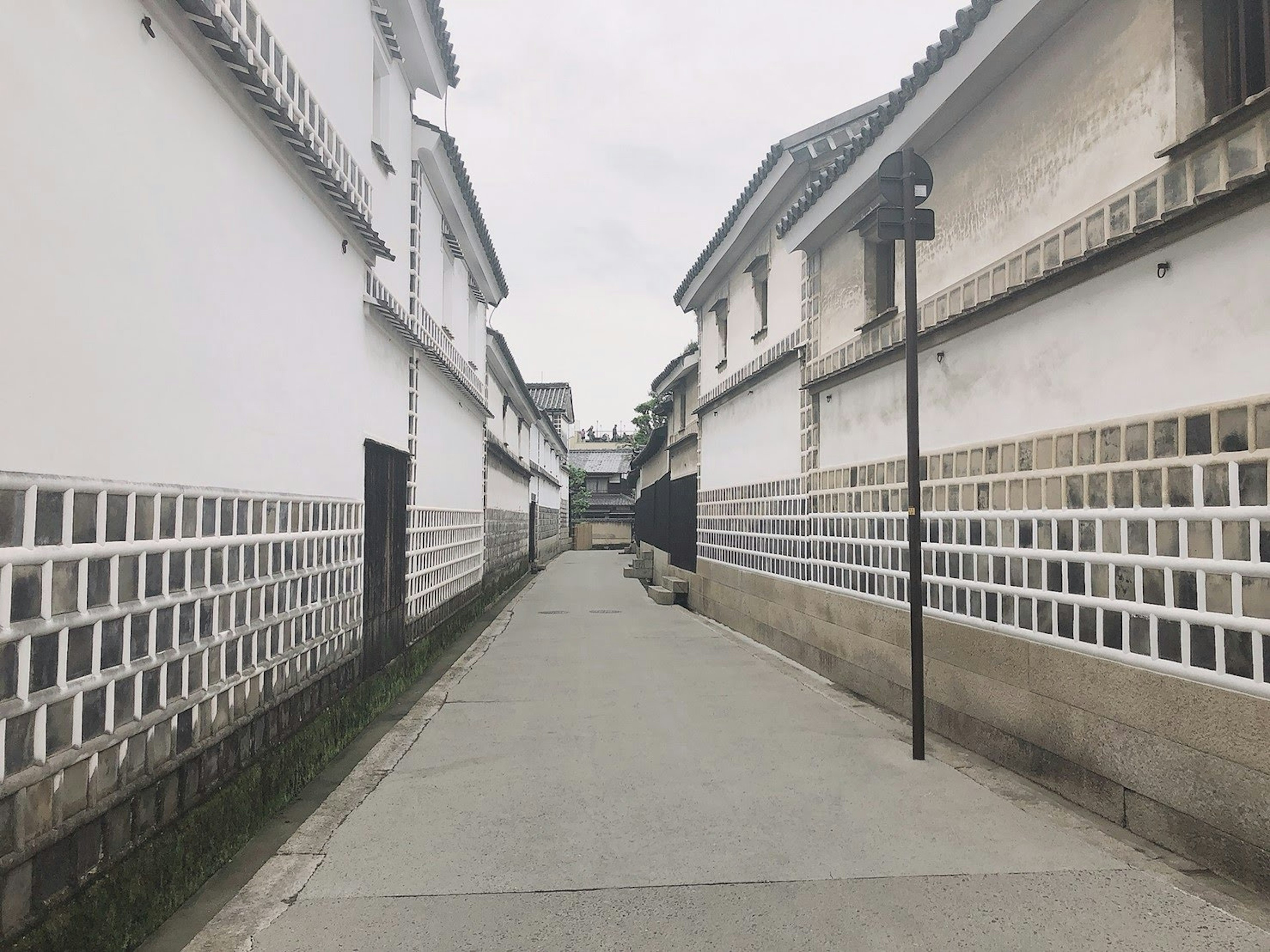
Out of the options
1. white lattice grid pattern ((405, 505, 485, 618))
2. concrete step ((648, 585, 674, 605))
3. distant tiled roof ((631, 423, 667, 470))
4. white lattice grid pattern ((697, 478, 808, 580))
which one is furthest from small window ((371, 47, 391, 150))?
distant tiled roof ((631, 423, 667, 470))

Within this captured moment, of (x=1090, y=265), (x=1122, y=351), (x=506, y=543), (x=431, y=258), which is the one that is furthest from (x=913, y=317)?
(x=506, y=543)

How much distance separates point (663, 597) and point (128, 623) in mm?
14102

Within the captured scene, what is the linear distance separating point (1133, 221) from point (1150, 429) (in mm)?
1089

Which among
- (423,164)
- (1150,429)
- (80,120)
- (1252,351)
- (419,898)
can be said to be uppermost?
(423,164)

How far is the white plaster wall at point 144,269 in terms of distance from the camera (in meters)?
2.90

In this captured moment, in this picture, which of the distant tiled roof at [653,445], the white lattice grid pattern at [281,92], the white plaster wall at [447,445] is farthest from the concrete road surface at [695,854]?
the distant tiled roof at [653,445]

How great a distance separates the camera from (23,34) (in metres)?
2.85

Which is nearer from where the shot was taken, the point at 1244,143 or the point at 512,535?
the point at 1244,143

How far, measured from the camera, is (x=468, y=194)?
11.8 meters

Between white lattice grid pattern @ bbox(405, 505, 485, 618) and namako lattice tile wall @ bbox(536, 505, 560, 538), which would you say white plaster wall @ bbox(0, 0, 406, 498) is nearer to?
white lattice grid pattern @ bbox(405, 505, 485, 618)

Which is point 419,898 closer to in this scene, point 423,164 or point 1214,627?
point 1214,627

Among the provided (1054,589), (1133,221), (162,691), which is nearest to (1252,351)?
(1133,221)

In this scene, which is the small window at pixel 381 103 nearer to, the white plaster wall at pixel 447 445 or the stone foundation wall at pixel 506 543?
the white plaster wall at pixel 447 445

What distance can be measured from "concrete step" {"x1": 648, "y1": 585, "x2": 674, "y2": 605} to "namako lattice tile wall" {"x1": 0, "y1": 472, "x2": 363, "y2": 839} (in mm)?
11682
